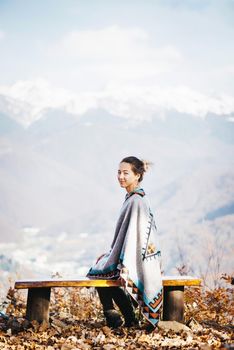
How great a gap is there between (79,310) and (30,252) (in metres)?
40.7

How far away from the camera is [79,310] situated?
624cm

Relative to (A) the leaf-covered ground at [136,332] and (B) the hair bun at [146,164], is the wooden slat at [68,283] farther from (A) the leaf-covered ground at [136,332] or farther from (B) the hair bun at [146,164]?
(B) the hair bun at [146,164]

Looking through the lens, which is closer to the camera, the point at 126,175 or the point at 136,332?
the point at 136,332

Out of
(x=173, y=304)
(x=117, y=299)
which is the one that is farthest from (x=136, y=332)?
(x=173, y=304)

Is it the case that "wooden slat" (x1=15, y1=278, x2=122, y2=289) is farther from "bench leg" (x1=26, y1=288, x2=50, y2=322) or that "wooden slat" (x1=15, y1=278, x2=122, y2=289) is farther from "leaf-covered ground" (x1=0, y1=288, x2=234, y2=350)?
"leaf-covered ground" (x1=0, y1=288, x2=234, y2=350)

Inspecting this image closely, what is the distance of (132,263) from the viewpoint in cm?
447

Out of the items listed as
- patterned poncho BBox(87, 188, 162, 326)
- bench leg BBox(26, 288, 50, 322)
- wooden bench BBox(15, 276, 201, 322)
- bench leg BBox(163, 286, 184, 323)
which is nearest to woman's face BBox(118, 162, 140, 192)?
patterned poncho BBox(87, 188, 162, 326)

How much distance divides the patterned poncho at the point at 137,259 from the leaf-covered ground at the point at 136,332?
0.75ft

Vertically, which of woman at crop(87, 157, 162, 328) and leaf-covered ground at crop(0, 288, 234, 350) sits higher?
woman at crop(87, 157, 162, 328)

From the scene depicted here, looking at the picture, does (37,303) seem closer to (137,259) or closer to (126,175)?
(137,259)

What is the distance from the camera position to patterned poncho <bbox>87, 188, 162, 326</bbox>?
4.46 meters

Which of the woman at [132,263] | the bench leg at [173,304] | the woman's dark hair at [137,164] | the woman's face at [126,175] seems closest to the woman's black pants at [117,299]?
the woman at [132,263]

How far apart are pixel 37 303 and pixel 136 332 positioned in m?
A: 0.83

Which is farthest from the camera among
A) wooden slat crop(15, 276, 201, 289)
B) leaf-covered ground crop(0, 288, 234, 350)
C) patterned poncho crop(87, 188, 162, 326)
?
patterned poncho crop(87, 188, 162, 326)
